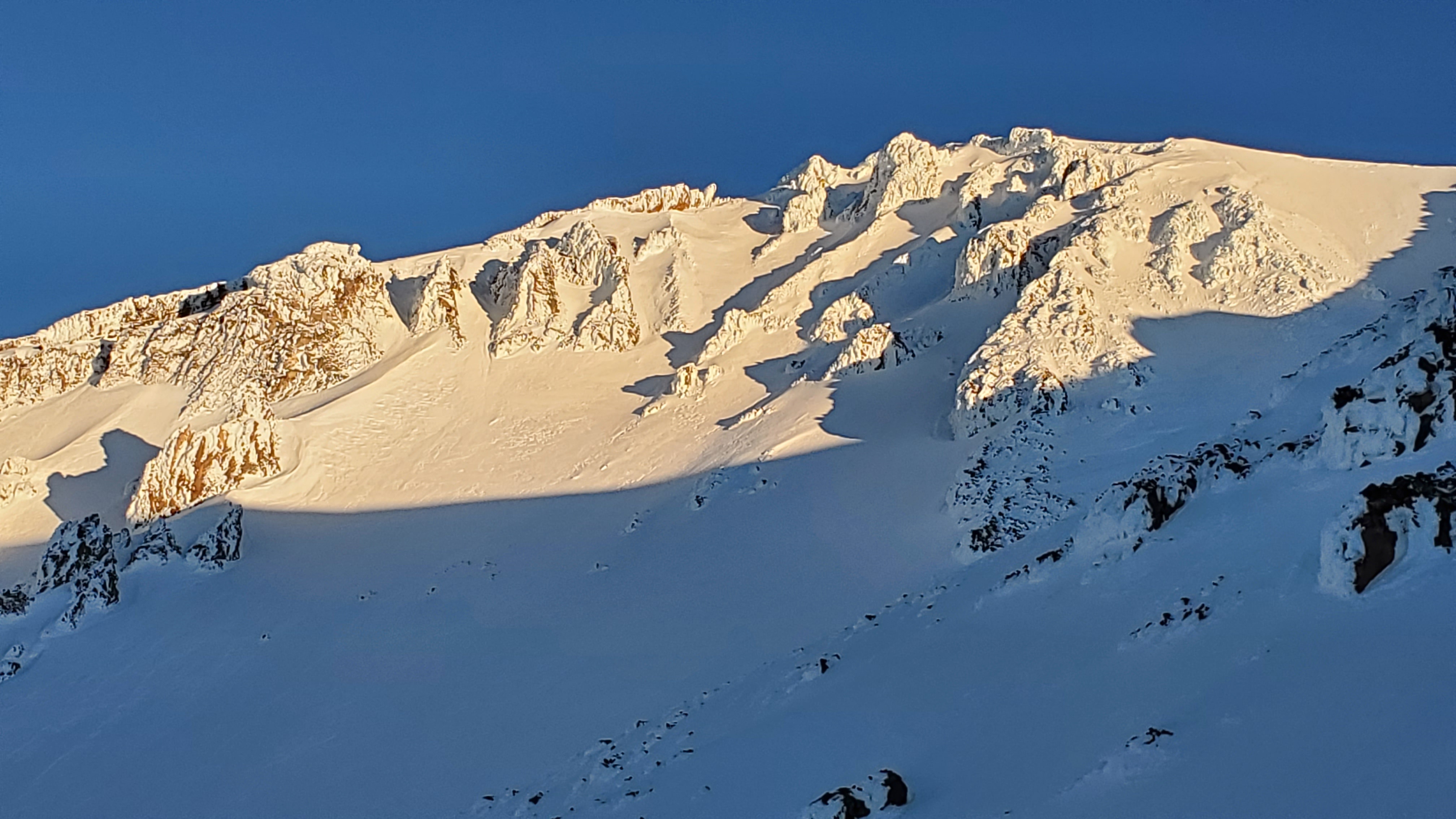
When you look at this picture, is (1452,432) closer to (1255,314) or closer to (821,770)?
(821,770)

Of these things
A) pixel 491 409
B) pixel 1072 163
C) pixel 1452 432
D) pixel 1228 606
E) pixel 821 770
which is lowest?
pixel 821 770

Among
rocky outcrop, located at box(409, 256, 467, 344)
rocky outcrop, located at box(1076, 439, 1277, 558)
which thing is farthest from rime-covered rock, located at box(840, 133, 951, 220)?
rocky outcrop, located at box(1076, 439, 1277, 558)

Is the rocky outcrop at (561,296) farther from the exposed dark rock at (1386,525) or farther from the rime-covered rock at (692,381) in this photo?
the exposed dark rock at (1386,525)

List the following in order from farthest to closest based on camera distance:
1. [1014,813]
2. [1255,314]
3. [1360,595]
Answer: [1255,314]
[1360,595]
[1014,813]

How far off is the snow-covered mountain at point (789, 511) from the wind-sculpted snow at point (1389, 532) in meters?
0.06

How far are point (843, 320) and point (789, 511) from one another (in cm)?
1536

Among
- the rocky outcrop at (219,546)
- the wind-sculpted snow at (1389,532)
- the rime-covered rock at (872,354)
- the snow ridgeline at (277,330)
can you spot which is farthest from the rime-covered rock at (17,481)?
the wind-sculpted snow at (1389,532)

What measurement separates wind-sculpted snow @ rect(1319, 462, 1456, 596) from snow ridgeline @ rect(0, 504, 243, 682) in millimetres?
35875

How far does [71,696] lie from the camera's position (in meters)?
30.0

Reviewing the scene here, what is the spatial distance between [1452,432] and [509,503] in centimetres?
3064

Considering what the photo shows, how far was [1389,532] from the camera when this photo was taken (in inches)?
464

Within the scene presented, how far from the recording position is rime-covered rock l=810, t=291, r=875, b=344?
1788 inches

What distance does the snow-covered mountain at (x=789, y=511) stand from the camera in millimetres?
12266

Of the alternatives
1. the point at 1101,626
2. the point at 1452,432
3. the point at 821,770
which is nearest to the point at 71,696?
the point at 821,770
